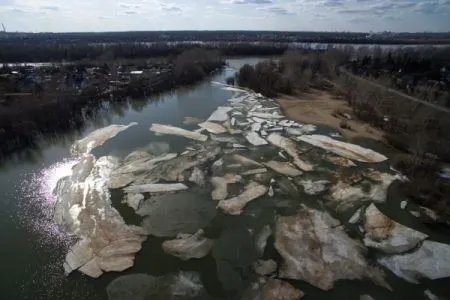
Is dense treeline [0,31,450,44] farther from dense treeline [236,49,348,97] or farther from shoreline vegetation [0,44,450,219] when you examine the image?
dense treeline [236,49,348,97]

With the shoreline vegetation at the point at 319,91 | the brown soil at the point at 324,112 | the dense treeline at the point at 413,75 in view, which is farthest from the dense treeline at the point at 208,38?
the brown soil at the point at 324,112

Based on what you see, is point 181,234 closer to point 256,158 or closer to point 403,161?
point 256,158

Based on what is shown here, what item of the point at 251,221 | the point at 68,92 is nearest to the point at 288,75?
the point at 68,92

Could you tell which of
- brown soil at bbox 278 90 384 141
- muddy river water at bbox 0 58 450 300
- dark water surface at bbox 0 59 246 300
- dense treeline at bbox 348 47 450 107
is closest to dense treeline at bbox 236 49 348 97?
brown soil at bbox 278 90 384 141

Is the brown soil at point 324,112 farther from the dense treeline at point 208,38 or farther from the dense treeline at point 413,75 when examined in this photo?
the dense treeline at point 208,38

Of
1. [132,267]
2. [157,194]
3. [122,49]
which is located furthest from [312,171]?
[122,49]
